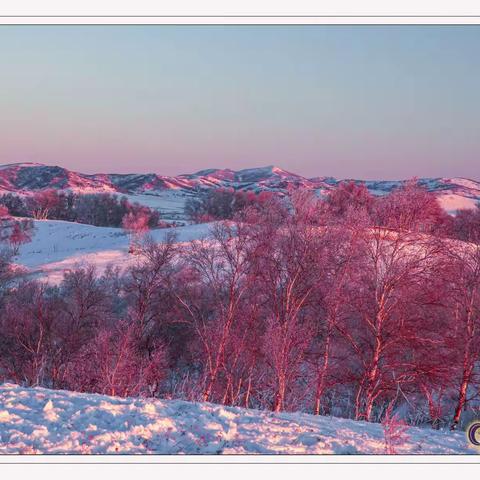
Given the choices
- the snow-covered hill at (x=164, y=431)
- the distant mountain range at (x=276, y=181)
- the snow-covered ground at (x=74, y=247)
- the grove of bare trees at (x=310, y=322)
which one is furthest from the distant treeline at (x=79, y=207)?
the snow-covered hill at (x=164, y=431)

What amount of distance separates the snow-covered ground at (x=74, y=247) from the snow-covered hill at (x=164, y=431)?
97.7 feet

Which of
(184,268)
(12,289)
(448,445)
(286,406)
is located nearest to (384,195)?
(286,406)

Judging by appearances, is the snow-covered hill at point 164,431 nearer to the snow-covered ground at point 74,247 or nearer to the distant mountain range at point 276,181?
the distant mountain range at point 276,181

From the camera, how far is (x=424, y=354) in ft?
57.5

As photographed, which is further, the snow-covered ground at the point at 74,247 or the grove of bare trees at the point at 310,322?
the snow-covered ground at the point at 74,247

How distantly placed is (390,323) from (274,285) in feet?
21.1

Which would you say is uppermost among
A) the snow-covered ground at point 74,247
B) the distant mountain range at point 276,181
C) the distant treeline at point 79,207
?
the distant mountain range at point 276,181

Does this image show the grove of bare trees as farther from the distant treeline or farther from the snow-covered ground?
the distant treeline

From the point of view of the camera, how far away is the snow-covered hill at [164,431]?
25.1 ft

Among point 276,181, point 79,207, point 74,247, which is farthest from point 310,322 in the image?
point 79,207

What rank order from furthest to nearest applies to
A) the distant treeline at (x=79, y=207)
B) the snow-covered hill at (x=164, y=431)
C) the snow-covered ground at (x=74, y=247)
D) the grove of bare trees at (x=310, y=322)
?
the distant treeline at (x=79, y=207), the snow-covered ground at (x=74, y=247), the grove of bare trees at (x=310, y=322), the snow-covered hill at (x=164, y=431)

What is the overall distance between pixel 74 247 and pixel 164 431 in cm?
4747

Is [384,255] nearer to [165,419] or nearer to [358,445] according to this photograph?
[358,445]

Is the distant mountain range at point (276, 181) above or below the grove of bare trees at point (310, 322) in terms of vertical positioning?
above
